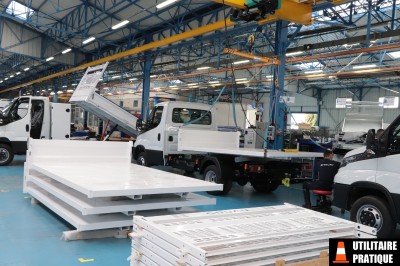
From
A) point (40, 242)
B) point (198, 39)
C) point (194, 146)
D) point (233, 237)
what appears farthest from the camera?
point (198, 39)

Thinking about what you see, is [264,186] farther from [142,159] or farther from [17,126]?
[17,126]

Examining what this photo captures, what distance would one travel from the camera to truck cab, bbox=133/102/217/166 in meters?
9.70

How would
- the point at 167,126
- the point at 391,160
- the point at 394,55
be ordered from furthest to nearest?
the point at 394,55, the point at 167,126, the point at 391,160

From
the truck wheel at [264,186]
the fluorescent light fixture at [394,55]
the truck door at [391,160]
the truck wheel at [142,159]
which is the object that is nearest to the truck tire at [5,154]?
the truck wheel at [142,159]

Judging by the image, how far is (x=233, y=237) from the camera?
2.49m

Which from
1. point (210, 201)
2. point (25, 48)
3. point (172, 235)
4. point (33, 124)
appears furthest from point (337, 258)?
point (25, 48)

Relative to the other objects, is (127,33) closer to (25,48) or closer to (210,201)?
(25,48)

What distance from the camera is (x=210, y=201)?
5387mm

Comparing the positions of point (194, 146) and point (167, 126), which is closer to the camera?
point (194, 146)

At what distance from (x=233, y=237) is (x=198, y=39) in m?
12.7

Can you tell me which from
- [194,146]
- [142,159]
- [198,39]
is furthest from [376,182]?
[198,39]

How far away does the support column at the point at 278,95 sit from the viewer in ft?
30.5

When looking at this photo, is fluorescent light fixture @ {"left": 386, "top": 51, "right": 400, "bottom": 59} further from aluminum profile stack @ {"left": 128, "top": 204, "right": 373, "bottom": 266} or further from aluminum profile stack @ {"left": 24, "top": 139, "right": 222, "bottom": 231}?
aluminum profile stack @ {"left": 128, "top": 204, "right": 373, "bottom": 266}

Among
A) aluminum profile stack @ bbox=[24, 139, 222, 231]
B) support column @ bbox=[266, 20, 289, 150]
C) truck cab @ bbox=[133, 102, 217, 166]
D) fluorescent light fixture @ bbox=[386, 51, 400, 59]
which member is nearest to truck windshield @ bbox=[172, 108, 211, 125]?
truck cab @ bbox=[133, 102, 217, 166]
